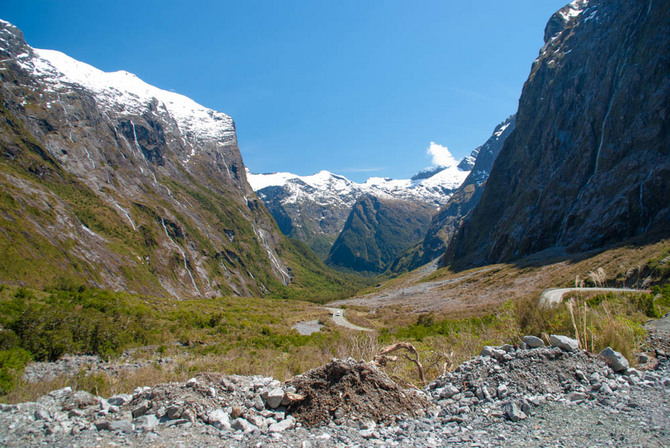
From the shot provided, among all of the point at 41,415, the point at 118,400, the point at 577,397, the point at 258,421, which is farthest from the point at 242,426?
the point at 577,397

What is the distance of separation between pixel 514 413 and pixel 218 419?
14.7 feet

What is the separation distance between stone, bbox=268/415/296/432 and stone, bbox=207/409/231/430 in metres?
0.67

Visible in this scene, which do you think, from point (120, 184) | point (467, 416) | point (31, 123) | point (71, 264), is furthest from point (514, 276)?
point (31, 123)

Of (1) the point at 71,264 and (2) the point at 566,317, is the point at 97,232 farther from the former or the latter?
(2) the point at 566,317

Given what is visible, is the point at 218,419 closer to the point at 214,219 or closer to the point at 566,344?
the point at 566,344

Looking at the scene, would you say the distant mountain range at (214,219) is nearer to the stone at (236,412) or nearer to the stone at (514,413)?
the stone at (514,413)

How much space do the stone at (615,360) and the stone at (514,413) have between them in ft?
7.05

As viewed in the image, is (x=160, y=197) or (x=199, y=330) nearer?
(x=199, y=330)

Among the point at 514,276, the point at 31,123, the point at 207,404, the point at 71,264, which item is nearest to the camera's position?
the point at 207,404

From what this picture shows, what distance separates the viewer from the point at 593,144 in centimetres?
7225

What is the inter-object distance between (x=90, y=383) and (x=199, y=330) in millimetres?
11743

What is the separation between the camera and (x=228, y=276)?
142 meters

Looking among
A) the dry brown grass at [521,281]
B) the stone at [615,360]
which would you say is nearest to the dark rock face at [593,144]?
the dry brown grass at [521,281]

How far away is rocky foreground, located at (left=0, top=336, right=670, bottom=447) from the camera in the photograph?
173 inches
